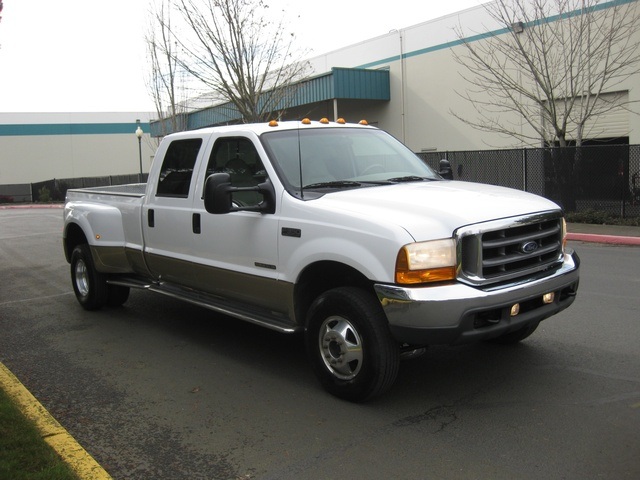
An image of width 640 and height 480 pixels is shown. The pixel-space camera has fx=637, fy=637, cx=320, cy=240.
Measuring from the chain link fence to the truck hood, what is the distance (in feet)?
33.6

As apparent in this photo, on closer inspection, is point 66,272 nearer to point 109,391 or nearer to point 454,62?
point 109,391

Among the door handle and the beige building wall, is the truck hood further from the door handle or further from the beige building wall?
the beige building wall

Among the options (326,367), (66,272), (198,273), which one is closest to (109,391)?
(198,273)

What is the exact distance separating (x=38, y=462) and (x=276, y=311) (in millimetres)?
2068

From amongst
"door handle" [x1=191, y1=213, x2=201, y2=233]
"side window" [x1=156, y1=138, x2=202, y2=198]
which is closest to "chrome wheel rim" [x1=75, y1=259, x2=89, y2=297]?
"side window" [x1=156, y1=138, x2=202, y2=198]

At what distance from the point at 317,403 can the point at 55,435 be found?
1.75 metres

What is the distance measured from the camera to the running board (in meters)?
4.92

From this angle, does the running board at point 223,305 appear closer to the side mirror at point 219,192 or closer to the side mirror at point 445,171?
the side mirror at point 219,192

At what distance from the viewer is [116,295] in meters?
7.72

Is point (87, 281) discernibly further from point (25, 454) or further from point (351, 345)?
point (351, 345)

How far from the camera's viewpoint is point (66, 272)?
35.4ft

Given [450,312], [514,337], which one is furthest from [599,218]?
[450,312]

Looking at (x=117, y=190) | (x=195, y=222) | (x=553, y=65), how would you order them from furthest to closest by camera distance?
(x=553, y=65)
(x=117, y=190)
(x=195, y=222)

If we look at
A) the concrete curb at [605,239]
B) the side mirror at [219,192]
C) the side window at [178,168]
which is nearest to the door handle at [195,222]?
the side window at [178,168]
